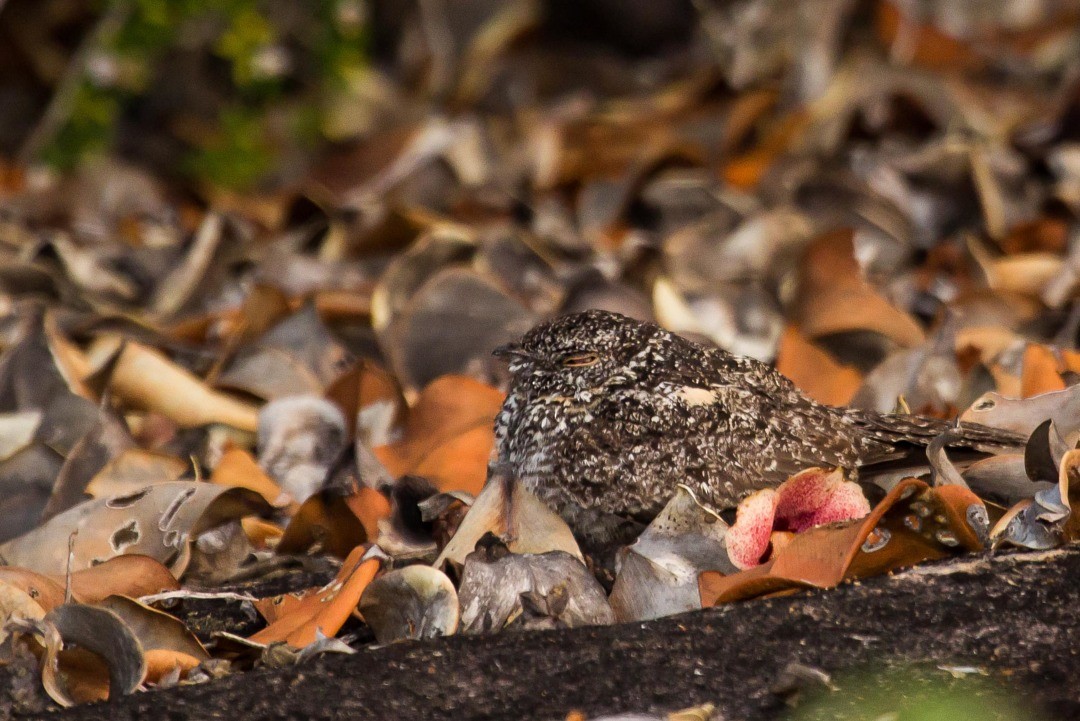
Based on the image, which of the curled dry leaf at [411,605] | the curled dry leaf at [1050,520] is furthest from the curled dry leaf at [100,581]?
the curled dry leaf at [1050,520]

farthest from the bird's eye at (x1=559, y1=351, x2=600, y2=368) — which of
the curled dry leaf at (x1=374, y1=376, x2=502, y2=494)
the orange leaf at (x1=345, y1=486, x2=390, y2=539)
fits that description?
the orange leaf at (x1=345, y1=486, x2=390, y2=539)

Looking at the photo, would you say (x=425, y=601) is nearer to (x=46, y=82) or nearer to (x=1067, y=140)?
(x=1067, y=140)

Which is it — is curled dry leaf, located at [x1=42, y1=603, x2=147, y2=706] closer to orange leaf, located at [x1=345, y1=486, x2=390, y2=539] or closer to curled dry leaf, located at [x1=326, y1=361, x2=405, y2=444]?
orange leaf, located at [x1=345, y1=486, x2=390, y2=539]

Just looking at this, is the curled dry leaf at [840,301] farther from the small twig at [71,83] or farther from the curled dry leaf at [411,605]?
the small twig at [71,83]

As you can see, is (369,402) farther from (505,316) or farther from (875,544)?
(875,544)

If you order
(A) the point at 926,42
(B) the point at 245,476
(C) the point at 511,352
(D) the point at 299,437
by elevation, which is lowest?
(B) the point at 245,476

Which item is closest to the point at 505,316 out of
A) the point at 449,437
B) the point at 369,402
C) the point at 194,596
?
the point at 369,402

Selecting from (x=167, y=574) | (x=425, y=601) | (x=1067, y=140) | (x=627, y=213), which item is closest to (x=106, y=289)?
(x=627, y=213)
